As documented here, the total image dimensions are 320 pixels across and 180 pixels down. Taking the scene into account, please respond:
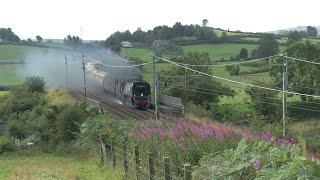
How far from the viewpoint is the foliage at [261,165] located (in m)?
6.06

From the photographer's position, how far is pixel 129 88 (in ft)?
169

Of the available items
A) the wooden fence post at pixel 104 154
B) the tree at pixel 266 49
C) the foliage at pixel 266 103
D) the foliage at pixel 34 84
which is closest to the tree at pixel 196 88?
the foliage at pixel 266 103

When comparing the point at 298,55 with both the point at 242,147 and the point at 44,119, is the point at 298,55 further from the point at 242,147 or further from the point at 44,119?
the point at 242,147

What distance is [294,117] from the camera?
58219mm

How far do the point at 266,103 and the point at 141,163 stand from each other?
4016 centimetres

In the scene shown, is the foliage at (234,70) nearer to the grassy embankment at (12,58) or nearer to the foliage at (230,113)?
the foliage at (230,113)

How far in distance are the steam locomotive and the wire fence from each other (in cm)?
2975

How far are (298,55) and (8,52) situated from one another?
7207 centimetres

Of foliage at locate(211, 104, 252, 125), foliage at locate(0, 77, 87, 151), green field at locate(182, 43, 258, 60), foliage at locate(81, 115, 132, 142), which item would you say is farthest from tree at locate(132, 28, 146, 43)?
foliage at locate(81, 115, 132, 142)

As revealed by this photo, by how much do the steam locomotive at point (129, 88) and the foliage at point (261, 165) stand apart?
40920mm

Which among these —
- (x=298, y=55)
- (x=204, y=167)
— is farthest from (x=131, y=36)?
(x=204, y=167)

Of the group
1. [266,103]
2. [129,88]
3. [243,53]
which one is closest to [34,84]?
[129,88]

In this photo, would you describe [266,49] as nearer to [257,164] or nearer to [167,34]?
[167,34]

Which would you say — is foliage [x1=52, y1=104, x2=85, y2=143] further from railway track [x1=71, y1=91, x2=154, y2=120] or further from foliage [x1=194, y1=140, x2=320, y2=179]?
foliage [x1=194, y1=140, x2=320, y2=179]
